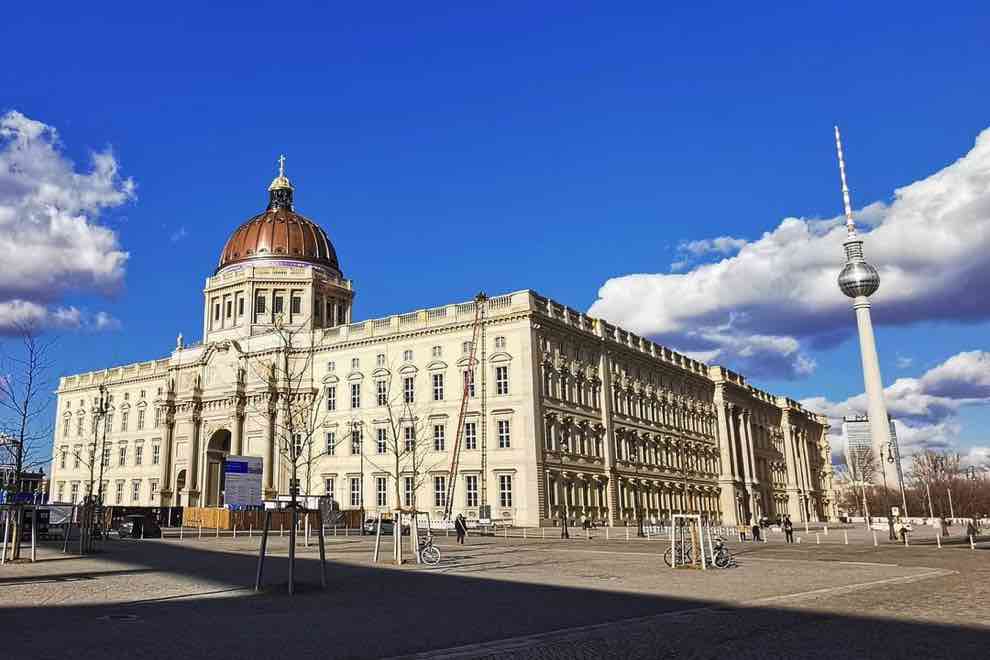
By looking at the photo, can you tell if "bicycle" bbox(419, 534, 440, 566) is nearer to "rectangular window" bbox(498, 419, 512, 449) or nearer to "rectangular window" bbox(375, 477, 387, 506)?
"rectangular window" bbox(498, 419, 512, 449)

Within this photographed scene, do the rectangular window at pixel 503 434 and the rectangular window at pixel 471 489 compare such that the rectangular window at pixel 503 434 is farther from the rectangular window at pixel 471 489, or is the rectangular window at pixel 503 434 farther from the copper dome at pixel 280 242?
the copper dome at pixel 280 242

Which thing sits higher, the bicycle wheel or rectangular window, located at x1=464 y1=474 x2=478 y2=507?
rectangular window, located at x1=464 y1=474 x2=478 y2=507

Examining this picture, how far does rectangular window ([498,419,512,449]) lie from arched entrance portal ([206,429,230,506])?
99.2ft

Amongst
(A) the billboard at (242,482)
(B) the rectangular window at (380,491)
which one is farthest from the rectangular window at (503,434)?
(A) the billboard at (242,482)

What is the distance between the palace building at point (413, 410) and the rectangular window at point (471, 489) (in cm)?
42

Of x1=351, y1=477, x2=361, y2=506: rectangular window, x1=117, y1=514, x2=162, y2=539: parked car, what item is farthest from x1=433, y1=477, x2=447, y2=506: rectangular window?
x1=117, y1=514, x2=162, y2=539: parked car

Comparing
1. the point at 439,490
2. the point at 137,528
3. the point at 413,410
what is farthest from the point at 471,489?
the point at 137,528

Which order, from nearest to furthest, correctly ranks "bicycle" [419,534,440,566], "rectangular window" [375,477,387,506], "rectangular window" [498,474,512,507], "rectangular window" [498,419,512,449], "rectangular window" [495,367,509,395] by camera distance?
"bicycle" [419,534,440,566], "rectangular window" [498,474,512,507], "rectangular window" [498,419,512,449], "rectangular window" [495,367,509,395], "rectangular window" [375,477,387,506]

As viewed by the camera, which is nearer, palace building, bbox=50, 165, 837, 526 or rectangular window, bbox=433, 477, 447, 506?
palace building, bbox=50, 165, 837, 526

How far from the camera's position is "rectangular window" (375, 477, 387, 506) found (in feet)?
212

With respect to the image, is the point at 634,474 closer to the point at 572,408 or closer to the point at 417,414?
the point at 572,408

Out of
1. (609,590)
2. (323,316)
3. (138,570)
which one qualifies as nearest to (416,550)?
(138,570)

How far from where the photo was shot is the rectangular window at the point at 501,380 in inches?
2410

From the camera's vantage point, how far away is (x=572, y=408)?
64312 mm
